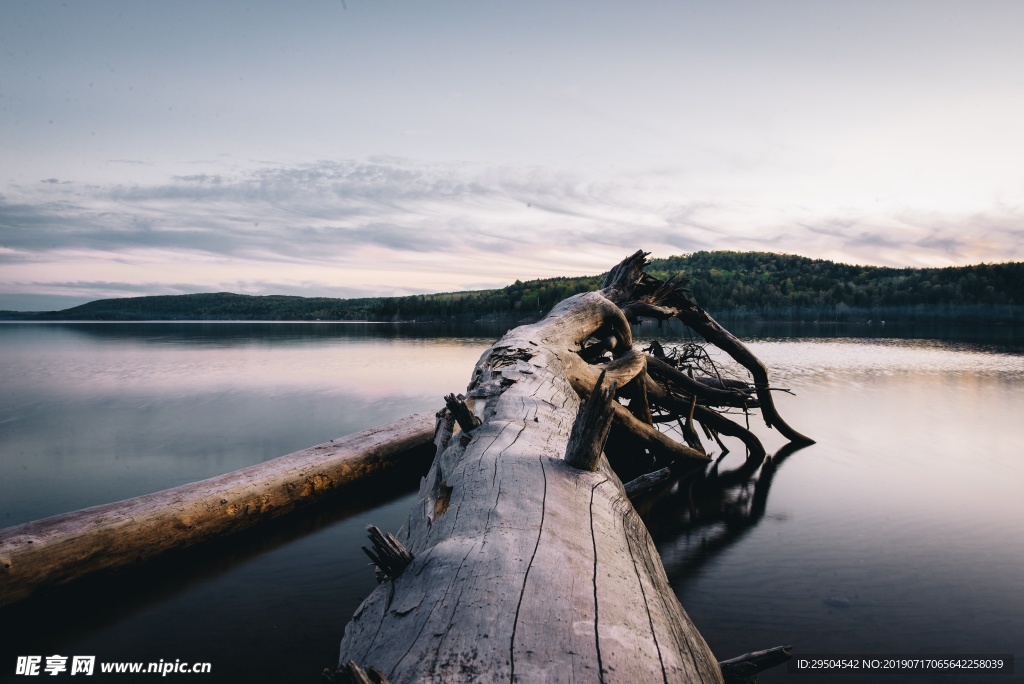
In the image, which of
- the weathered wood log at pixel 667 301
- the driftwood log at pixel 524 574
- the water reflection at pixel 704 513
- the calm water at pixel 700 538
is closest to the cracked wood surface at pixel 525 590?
the driftwood log at pixel 524 574

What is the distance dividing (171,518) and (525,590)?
3.94 metres

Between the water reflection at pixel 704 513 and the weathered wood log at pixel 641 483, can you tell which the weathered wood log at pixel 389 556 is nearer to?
the weathered wood log at pixel 641 483

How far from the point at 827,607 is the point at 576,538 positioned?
3019 mm

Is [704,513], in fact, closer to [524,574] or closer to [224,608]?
[224,608]

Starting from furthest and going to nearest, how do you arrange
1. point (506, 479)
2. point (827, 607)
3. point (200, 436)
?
1. point (200, 436)
2. point (827, 607)
3. point (506, 479)

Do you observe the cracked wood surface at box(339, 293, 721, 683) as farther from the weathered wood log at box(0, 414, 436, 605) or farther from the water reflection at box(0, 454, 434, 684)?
the weathered wood log at box(0, 414, 436, 605)

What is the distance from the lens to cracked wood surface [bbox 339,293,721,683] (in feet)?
4.45

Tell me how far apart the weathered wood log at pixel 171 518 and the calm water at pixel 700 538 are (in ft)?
0.58

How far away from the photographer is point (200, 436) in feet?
34.0

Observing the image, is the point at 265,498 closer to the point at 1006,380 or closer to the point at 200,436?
the point at 200,436

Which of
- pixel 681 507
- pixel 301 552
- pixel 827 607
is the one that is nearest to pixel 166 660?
pixel 301 552

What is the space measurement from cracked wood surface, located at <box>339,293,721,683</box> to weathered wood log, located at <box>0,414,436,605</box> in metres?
2.68

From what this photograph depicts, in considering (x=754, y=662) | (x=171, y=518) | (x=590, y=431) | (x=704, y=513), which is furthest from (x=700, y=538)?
(x=171, y=518)

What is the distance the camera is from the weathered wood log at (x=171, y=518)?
351cm
